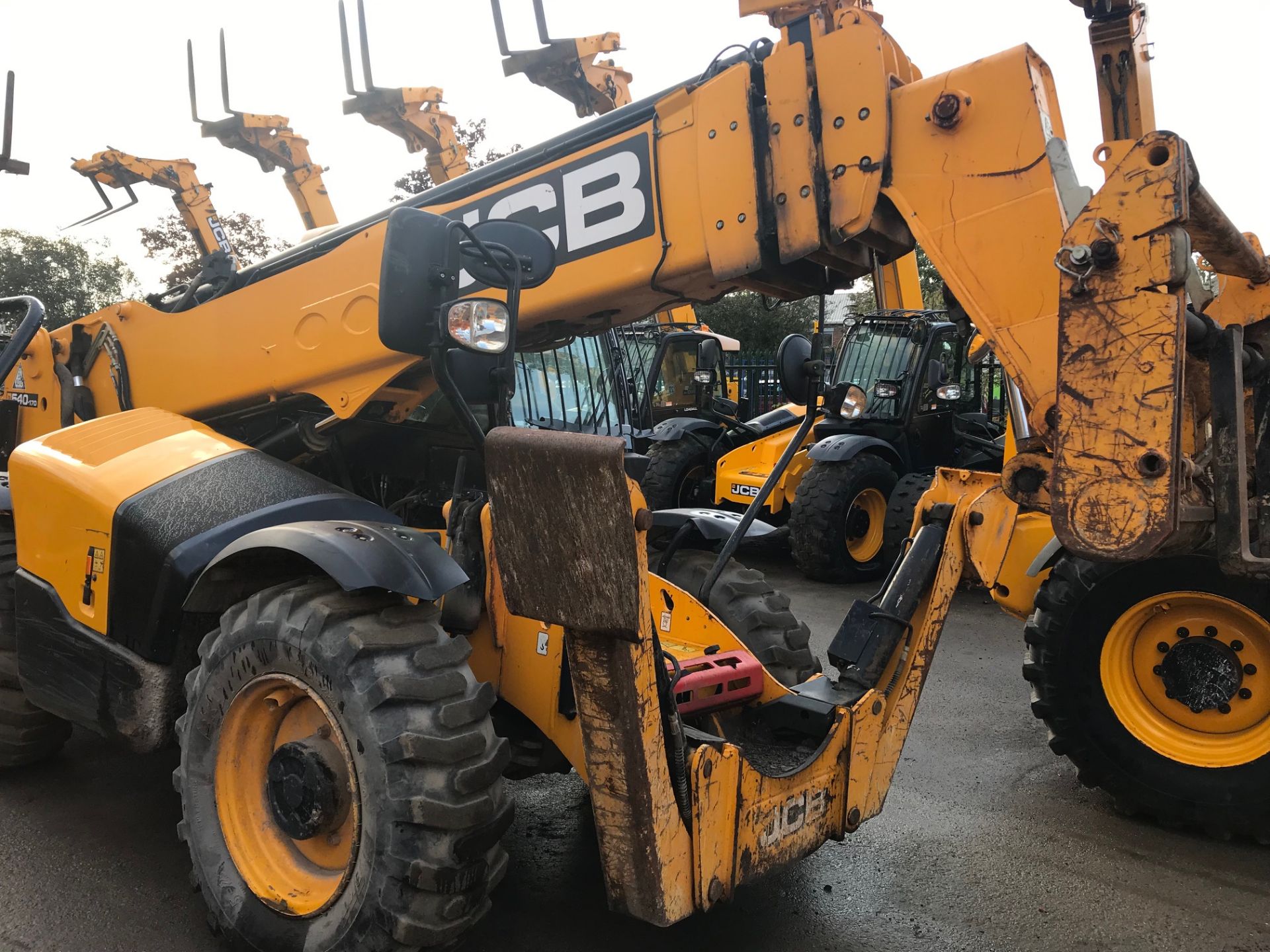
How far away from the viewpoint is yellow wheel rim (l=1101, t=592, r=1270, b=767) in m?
3.42

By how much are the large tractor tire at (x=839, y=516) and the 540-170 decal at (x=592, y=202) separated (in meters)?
5.27

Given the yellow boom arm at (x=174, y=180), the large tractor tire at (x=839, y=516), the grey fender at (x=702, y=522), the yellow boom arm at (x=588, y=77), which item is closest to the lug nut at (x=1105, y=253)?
the grey fender at (x=702, y=522)

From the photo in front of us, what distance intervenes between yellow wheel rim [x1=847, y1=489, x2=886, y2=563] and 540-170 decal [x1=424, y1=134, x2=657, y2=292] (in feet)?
18.6

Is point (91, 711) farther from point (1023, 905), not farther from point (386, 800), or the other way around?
point (1023, 905)

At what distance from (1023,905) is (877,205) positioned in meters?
2.16

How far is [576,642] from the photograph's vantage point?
6.98 feet

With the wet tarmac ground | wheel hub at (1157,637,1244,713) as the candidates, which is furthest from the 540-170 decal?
wheel hub at (1157,637,1244,713)

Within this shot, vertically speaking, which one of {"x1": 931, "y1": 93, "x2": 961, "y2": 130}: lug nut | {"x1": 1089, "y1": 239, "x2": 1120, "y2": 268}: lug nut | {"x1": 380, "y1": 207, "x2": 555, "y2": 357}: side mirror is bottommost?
{"x1": 1089, "y1": 239, "x2": 1120, "y2": 268}: lug nut

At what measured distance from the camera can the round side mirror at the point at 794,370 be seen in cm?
323

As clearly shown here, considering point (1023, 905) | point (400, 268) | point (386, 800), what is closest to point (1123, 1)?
point (400, 268)

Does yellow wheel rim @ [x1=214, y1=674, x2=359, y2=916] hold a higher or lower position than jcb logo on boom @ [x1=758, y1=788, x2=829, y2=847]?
higher

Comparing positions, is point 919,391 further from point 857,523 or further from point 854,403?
point 857,523

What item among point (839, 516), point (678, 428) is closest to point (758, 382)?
point (678, 428)

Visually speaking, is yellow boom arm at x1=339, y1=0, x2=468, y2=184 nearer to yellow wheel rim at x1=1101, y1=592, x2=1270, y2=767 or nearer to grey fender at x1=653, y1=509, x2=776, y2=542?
grey fender at x1=653, y1=509, x2=776, y2=542
